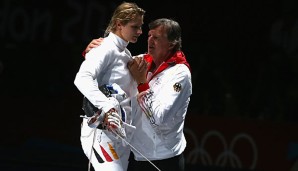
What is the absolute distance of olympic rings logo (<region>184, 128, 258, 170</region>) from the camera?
777 cm

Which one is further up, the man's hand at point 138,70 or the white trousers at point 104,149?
the man's hand at point 138,70

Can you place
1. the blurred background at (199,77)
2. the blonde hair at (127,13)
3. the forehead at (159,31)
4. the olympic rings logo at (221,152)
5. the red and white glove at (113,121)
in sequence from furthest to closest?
the olympic rings logo at (221,152) < the blurred background at (199,77) < the forehead at (159,31) < the blonde hair at (127,13) < the red and white glove at (113,121)

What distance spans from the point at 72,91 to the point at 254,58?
2.37m

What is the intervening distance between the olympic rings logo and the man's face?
11.1 feet

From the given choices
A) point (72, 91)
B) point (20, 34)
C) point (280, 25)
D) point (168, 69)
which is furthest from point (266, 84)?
point (168, 69)

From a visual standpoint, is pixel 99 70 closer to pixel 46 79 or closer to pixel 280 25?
pixel 46 79

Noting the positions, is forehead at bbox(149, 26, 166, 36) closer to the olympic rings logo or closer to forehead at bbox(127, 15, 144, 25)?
forehead at bbox(127, 15, 144, 25)

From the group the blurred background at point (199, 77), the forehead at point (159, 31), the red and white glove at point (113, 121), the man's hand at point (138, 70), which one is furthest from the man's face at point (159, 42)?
the blurred background at point (199, 77)

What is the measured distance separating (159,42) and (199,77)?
163 inches

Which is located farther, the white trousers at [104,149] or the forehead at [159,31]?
the forehead at [159,31]

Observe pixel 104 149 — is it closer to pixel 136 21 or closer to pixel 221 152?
pixel 136 21

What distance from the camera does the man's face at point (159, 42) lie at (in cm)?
438

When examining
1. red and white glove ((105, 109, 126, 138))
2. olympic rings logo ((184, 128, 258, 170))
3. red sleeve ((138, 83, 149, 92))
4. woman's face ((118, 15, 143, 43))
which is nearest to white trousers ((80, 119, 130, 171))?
red and white glove ((105, 109, 126, 138))

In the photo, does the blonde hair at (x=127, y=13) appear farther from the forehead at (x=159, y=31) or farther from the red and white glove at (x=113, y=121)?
the red and white glove at (x=113, y=121)
